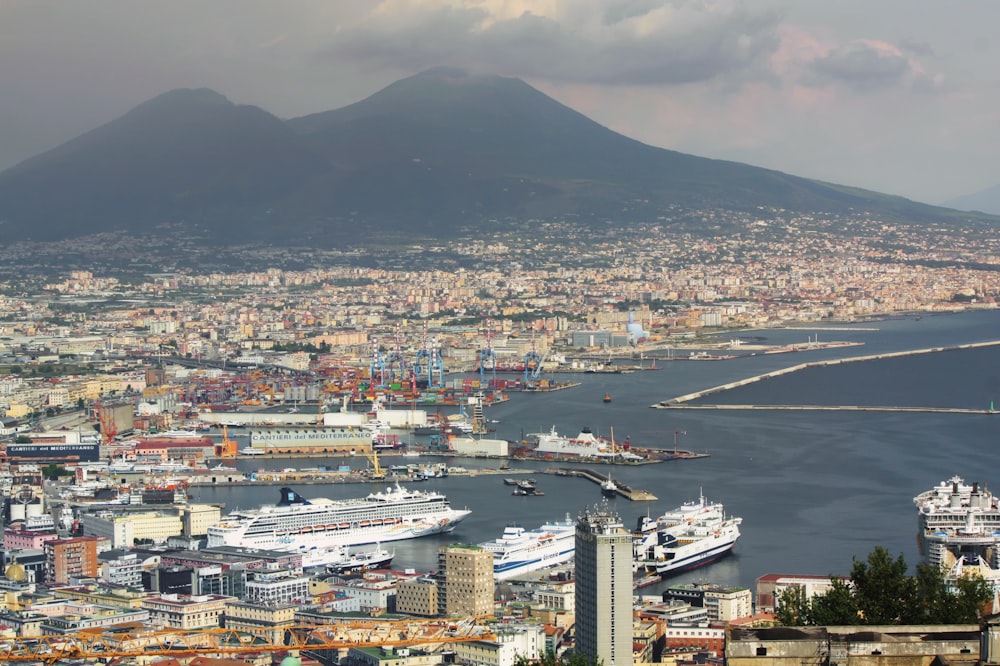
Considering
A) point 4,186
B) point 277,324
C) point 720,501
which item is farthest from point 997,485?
point 4,186

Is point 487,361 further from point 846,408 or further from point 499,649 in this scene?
point 499,649

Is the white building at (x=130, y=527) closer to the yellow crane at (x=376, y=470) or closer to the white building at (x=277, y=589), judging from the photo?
the white building at (x=277, y=589)

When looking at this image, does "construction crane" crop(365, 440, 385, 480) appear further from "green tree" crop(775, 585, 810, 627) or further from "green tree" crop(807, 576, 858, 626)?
"green tree" crop(807, 576, 858, 626)

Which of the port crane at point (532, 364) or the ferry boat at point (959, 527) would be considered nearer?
the ferry boat at point (959, 527)

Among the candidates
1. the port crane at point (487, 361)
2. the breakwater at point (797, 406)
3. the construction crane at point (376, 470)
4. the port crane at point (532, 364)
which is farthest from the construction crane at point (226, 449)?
the port crane at point (532, 364)

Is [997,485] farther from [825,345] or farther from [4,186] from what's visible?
[4,186]

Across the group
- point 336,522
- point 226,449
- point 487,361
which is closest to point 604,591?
point 336,522
